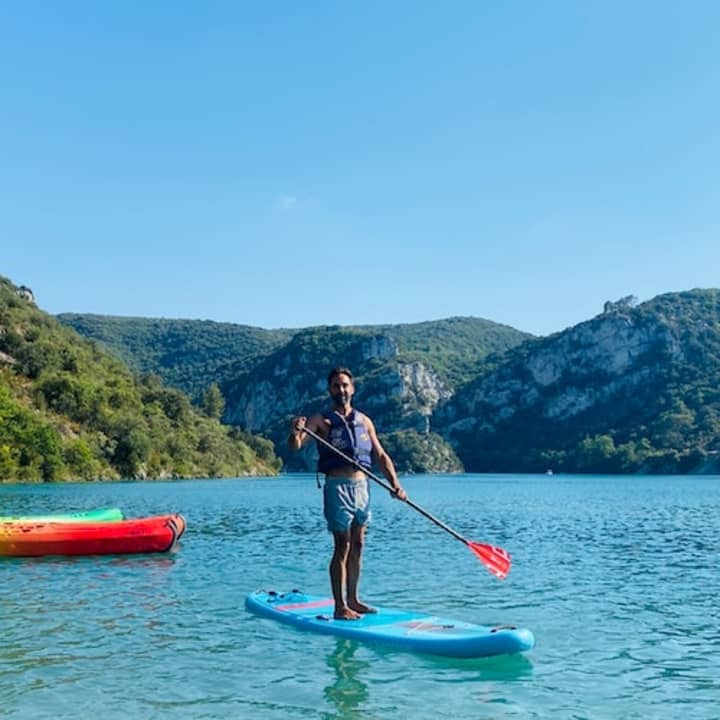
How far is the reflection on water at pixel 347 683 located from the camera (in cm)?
934

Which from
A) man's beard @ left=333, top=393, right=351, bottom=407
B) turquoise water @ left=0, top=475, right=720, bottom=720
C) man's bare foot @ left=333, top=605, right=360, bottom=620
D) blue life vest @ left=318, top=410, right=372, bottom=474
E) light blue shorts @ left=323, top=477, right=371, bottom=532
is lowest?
turquoise water @ left=0, top=475, right=720, bottom=720

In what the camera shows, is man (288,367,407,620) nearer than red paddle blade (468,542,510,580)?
Yes

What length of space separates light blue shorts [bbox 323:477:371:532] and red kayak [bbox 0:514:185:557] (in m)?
12.6

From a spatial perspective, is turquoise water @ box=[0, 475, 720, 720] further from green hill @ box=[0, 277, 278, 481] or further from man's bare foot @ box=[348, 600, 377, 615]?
green hill @ box=[0, 277, 278, 481]

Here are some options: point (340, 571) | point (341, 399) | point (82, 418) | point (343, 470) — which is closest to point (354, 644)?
point (340, 571)

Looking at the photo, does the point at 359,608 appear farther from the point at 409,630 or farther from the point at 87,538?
the point at 87,538

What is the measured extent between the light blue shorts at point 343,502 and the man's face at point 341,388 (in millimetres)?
1041

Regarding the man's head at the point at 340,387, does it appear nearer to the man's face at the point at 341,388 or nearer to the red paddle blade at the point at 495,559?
the man's face at the point at 341,388

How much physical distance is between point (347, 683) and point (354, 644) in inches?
70.3

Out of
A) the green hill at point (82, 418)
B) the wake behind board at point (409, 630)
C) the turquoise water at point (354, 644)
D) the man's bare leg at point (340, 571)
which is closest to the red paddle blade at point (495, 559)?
the wake behind board at point (409, 630)

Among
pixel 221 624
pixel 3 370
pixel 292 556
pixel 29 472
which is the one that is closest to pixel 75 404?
pixel 3 370

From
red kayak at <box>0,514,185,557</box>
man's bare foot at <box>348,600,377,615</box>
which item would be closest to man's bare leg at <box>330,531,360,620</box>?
man's bare foot at <box>348,600,377,615</box>

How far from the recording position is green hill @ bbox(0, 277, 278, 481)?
3590 inches

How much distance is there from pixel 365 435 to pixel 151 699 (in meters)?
4.43
